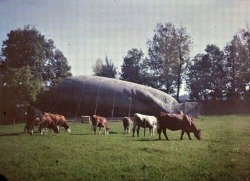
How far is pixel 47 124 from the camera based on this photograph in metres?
13.8

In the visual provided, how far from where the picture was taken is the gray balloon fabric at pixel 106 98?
23.2 metres

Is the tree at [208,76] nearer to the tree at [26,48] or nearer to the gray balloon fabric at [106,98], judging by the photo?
the gray balloon fabric at [106,98]

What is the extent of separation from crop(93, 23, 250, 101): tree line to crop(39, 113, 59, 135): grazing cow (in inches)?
291

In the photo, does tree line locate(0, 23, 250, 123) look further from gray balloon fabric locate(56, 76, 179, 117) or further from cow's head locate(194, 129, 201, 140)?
cow's head locate(194, 129, 201, 140)

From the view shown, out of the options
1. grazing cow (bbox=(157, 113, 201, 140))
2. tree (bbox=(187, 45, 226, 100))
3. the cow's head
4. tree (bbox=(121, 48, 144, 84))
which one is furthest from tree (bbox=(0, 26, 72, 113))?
tree (bbox=(187, 45, 226, 100))

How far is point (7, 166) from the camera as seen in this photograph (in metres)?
6.77

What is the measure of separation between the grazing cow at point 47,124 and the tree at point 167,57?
9689 millimetres

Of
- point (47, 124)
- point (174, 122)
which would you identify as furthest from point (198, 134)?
point (47, 124)

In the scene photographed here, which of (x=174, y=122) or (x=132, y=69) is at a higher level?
(x=132, y=69)

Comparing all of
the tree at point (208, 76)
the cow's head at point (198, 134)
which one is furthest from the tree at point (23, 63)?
the tree at point (208, 76)

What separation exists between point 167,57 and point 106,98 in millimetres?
6584

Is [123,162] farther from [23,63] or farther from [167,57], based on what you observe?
[167,57]

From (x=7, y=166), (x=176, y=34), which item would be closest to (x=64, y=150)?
(x=7, y=166)

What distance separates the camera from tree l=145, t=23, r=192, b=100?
843 inches
